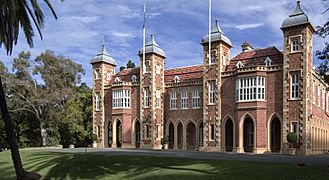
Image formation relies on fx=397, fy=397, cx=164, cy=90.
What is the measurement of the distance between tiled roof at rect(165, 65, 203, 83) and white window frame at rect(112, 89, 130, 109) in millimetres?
5824

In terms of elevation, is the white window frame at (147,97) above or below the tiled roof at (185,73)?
below

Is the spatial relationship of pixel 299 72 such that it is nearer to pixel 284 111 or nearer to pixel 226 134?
pixel 284 111

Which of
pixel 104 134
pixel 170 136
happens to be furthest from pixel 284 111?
pixel 104 134

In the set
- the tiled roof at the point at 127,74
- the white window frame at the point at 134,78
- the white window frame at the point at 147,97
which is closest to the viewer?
the white window frame at the point at 147,97

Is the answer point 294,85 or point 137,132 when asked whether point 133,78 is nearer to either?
point 137,132

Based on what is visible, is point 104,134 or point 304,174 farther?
point 104,134

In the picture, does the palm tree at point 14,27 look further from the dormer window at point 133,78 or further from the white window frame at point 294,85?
the dormer window at point 133,78

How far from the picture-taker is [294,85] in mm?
40000

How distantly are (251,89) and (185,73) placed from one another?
1374 centimetres

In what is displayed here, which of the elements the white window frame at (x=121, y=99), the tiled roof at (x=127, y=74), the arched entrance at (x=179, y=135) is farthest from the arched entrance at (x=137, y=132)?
the tiled roof at (x=127, y=74)

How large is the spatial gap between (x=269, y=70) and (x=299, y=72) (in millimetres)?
3436

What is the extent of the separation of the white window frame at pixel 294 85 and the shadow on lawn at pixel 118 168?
64.3ft

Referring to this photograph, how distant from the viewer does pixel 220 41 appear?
4609 centimetres

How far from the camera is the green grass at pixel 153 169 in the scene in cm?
1795
